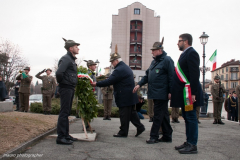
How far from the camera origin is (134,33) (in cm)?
6244

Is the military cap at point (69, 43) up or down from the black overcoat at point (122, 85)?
up

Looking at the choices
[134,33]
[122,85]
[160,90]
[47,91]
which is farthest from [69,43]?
[134,33]

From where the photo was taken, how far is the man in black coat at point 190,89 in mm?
4711

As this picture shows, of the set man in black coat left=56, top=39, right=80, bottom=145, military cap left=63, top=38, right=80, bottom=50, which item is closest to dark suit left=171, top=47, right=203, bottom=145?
man in black coat left=56, top=39, right=80, bottom=145

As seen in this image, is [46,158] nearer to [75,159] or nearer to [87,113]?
[75,159]

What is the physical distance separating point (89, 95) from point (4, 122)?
7.72ft

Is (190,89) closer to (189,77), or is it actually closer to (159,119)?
(189,77)

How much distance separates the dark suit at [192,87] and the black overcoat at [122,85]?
→ 165cm

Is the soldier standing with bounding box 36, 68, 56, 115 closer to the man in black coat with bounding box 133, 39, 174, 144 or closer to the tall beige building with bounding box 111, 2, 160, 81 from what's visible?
the man in black coat with bounding box 133, 39, 174, 144

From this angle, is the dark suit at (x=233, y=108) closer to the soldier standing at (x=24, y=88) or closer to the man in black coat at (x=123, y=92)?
the man in black coat at (x=123, y=92)

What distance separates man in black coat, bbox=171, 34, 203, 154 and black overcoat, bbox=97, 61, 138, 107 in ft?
5.41

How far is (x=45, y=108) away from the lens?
12102mm

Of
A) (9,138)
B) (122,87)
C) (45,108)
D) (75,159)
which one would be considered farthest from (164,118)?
(45,108)

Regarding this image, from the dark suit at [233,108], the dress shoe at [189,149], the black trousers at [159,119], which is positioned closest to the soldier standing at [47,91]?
the black trousers at [159,119]
